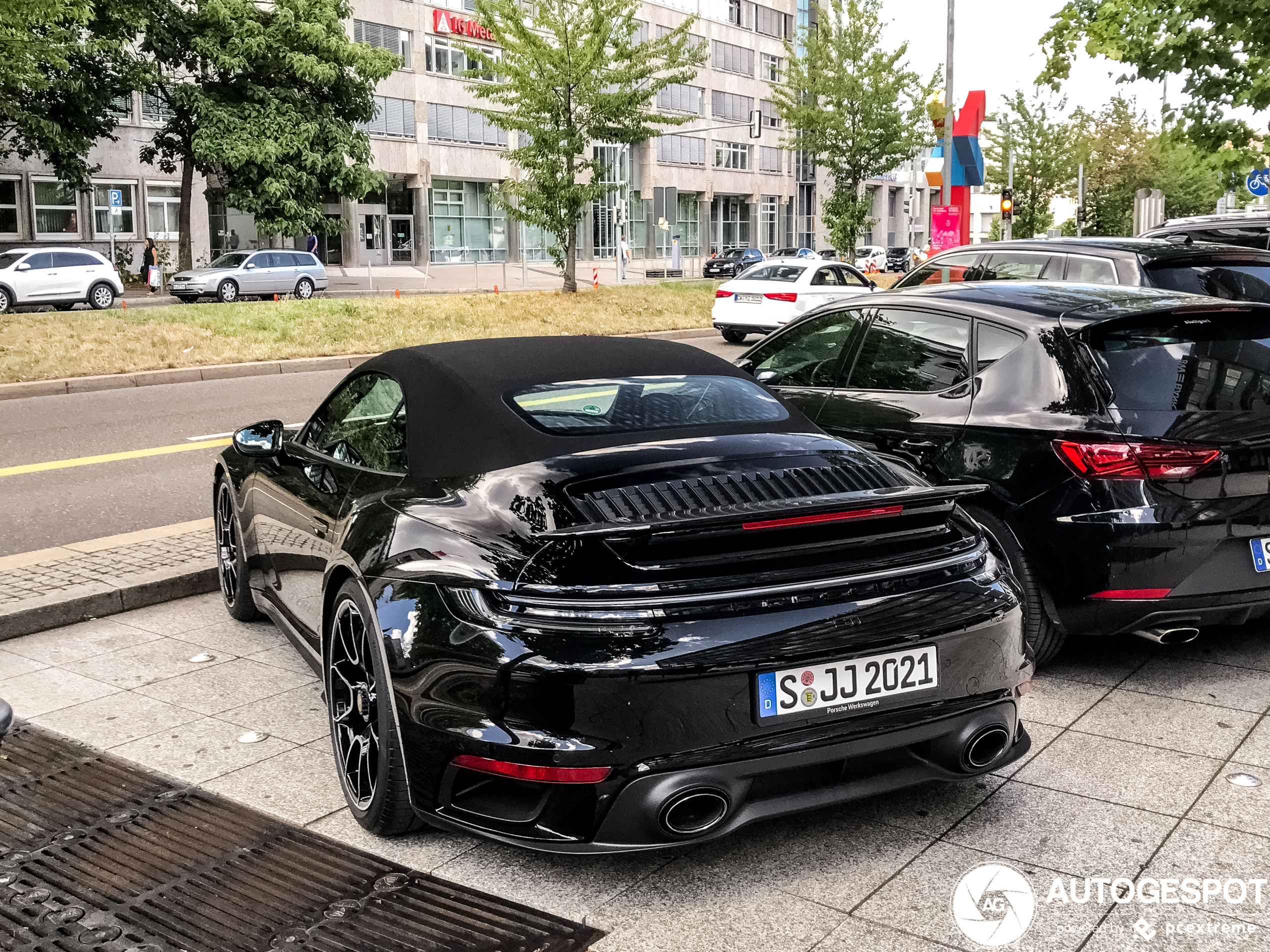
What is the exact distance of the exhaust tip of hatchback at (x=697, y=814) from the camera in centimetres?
321

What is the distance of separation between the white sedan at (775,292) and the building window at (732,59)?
57.1 meters

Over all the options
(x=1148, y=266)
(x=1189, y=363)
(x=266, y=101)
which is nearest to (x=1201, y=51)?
(x=1148, y=266)

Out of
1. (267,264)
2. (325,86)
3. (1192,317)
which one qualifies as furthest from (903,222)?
(1192,317)

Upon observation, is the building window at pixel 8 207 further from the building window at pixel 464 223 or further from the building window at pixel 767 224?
the building window at pixel 767 224

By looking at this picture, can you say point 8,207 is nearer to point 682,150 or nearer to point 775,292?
point 775,292

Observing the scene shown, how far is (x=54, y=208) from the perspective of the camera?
46594 mm

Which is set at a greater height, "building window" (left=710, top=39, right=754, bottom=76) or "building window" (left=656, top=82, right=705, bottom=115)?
"building window" (left=710, top=39, right=754, bottom=76)

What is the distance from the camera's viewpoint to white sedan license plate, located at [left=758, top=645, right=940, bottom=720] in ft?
10.7

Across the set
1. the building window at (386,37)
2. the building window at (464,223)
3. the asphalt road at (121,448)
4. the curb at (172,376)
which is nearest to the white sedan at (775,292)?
the curb at (172,376)

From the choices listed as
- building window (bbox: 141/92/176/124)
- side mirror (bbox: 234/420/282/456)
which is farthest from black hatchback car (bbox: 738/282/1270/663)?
building window (bbox: 141/92/176/124)

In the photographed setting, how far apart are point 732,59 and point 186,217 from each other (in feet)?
148

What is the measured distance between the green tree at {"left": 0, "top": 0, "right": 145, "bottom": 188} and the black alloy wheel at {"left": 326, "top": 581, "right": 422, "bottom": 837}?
3537 cm

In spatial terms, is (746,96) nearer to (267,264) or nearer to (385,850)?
(267,264)

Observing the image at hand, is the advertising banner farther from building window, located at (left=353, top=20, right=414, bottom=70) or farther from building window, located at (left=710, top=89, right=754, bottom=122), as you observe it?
building window, located at (left=710, top=89, right=754, bottom=122)
